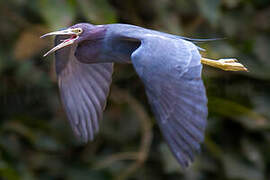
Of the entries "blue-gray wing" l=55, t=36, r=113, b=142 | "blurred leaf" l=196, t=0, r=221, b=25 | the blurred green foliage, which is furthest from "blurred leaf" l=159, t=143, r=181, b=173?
"blue-gray wing" l=55, t=36, r=113, b=142

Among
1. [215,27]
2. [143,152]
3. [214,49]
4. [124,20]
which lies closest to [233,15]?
[215,27]

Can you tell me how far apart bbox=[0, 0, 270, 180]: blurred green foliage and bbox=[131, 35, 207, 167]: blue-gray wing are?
5.02ft

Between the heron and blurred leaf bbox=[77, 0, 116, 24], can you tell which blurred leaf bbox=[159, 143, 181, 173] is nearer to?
blurred leaf bbox=[77, 0, 116, 24]

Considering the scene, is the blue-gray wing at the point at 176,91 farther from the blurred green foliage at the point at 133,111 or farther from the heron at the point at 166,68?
the blurred green foliage at the point at 133,111

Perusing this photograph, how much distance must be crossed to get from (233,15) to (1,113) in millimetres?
1373

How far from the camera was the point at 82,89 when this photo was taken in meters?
1.98

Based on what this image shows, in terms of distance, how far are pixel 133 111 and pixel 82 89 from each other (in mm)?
1300

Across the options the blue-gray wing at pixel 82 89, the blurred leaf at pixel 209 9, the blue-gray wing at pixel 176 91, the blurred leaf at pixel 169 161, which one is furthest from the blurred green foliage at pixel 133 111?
the blue-gray wing at pixel 176 91

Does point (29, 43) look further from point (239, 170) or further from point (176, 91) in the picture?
point (176, 91)

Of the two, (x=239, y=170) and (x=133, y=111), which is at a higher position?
(x=133, y=111)

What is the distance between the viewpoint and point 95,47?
5.56ft

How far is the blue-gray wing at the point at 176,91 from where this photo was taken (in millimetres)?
1422

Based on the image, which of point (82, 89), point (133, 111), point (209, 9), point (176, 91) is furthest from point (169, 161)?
point (176, 91)

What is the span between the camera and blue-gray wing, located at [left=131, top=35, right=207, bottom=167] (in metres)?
1.42
